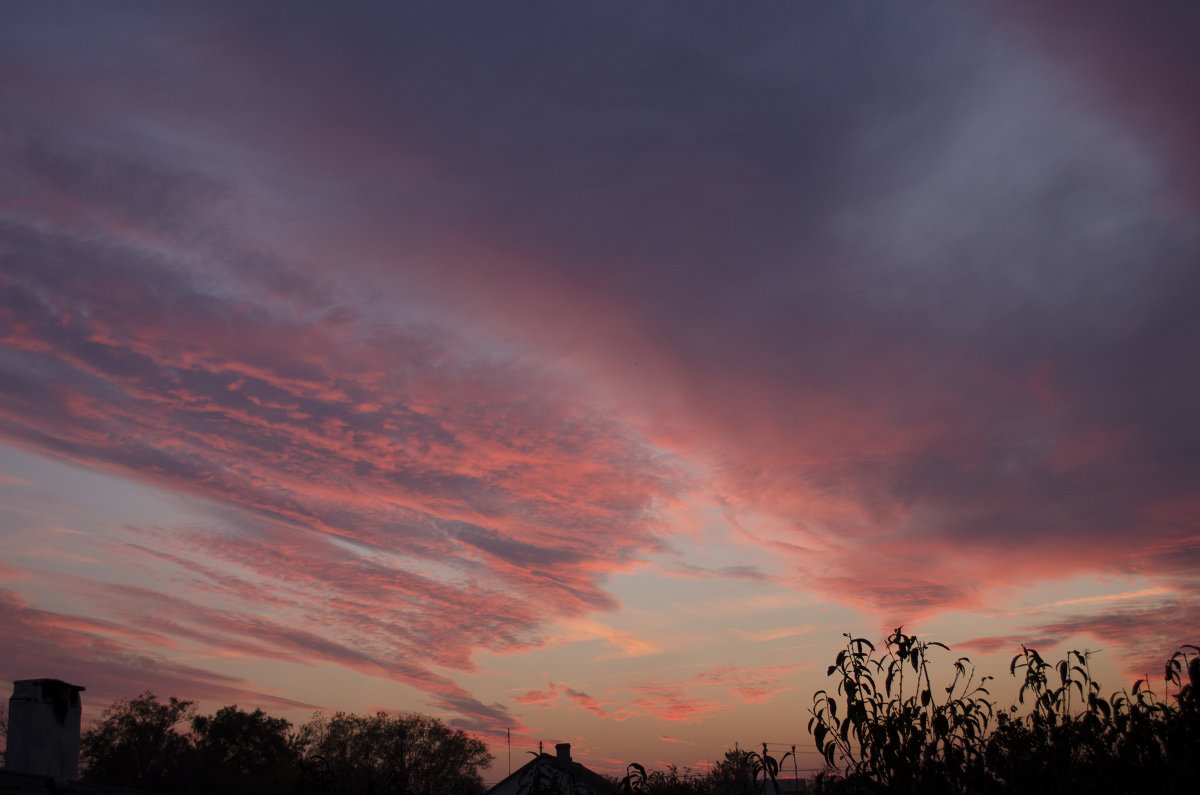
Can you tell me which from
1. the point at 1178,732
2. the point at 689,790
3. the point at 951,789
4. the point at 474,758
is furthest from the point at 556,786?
the point at 474,758

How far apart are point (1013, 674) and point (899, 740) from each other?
5.14 feet

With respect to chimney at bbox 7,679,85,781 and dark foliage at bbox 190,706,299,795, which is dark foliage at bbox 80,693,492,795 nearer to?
dark foliage at bbox 190,706,299,795

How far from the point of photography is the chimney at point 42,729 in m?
14.3

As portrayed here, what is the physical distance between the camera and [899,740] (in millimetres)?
6121

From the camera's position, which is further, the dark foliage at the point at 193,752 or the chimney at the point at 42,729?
the dark foliage at the point at 193,752

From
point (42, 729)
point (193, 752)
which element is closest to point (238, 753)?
point (193, 752)

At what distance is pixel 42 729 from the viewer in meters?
14.5

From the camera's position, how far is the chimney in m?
14.3

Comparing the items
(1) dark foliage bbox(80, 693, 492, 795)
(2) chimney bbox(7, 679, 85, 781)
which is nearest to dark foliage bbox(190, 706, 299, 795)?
(1) dark foliage bbox(80, 693, 492, 795)

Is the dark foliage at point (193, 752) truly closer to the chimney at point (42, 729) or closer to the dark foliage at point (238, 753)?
the dark foliage at point (238, 753)

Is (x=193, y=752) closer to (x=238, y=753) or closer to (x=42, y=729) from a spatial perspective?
(x=238, y=753)

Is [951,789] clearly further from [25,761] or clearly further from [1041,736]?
[25,761]

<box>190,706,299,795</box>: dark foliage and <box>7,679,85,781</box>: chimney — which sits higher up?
<box>7,679,85,781</box>: chimney

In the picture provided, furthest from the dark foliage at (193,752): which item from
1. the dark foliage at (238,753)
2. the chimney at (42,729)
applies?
the chimney at (42,729)
